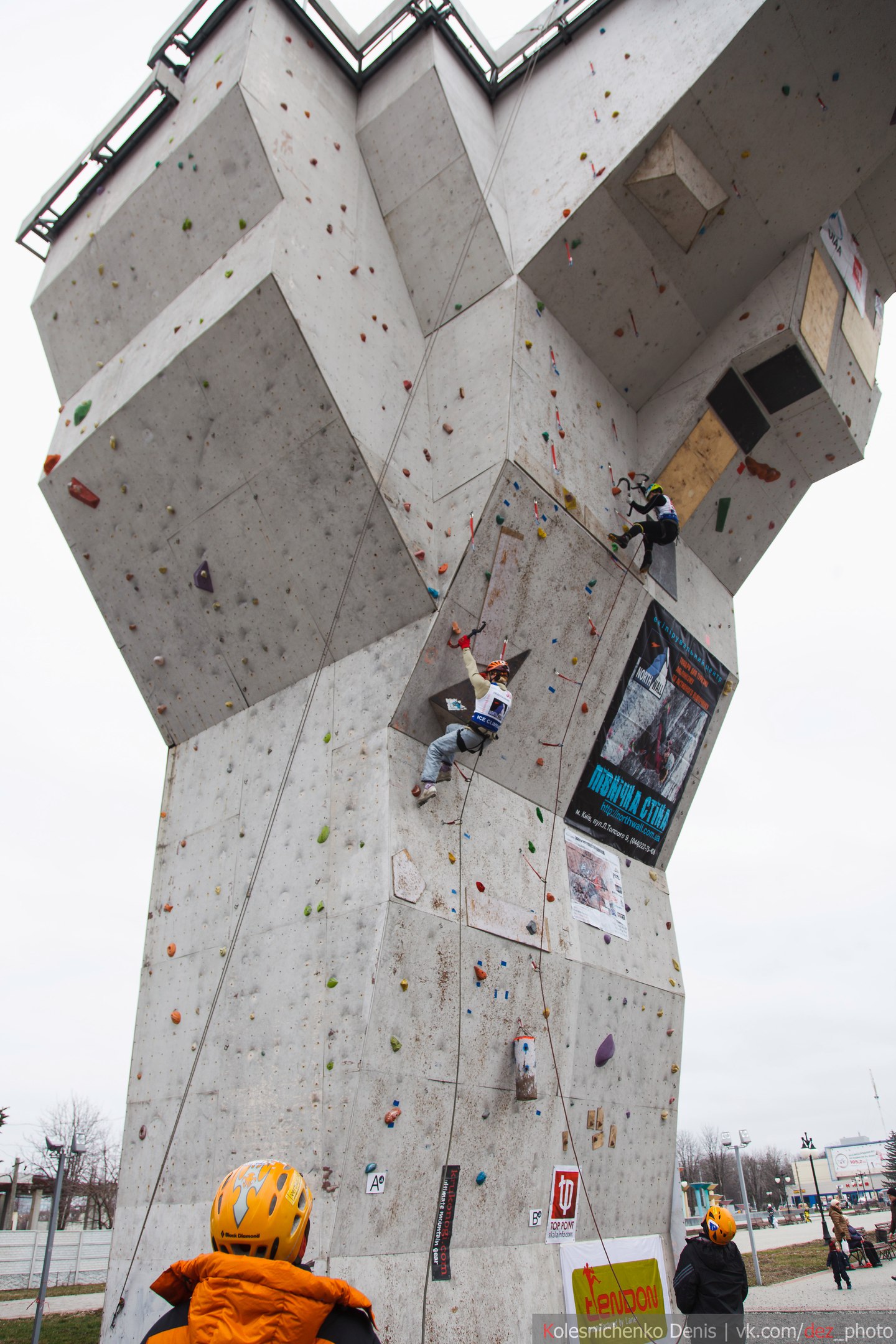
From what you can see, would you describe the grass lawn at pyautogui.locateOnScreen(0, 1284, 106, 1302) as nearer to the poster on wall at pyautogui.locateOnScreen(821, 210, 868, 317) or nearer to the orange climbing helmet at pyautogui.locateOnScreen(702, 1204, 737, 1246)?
the orange climbing helmet at pyautogui.locateOnScreen(702, 1204, 737, 1246)

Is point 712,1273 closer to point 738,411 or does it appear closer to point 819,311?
point 738,411

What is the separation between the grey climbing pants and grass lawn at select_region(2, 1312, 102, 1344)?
6.48 meters

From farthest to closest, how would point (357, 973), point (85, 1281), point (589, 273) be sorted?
point (85, 1281), point (589, 273), point (357, 973)

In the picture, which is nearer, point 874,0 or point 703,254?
point 874,0

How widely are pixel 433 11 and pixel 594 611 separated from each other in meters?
4.95

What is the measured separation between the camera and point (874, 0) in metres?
6.04

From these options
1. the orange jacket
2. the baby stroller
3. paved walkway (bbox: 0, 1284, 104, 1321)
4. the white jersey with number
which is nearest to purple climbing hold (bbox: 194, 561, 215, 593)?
the white jersey with number

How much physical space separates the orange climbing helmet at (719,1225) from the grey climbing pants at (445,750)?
8.78ft

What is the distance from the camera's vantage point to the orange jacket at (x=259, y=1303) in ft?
4.81

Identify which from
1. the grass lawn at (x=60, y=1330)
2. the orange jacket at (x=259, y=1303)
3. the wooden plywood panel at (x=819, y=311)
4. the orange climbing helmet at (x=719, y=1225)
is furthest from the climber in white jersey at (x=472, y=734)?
the grass lawn at (x=60, y=1330)

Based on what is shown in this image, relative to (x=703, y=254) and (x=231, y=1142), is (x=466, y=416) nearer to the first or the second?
(x=703, y=254)

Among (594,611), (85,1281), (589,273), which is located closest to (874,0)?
(589,273)

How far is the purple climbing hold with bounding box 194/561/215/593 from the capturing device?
660 cm

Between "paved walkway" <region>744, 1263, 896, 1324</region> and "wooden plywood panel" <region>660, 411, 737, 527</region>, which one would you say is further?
"paved walkway" <region>744, 1263, 896, 1324</region>
